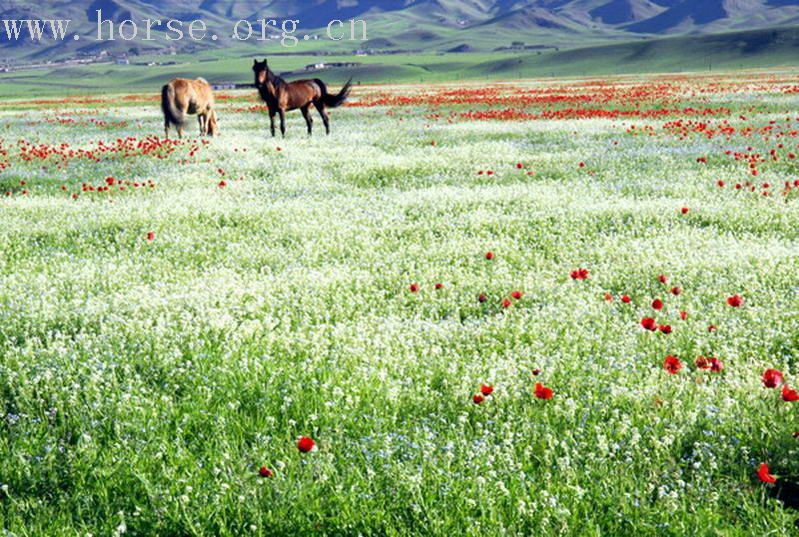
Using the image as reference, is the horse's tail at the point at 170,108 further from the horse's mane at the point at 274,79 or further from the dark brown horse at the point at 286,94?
the horse's mane at the point at 274,79

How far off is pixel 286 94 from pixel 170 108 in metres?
4.79

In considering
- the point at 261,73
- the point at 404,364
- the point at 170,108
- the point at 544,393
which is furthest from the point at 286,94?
the point at 544,393

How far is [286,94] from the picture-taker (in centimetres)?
2770

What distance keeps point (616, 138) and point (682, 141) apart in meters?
2.58

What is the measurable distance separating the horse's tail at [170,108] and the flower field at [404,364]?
11699 millimetres

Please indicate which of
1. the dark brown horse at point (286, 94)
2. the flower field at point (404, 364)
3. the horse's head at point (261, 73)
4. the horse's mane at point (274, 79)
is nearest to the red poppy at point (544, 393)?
the flower field at point (404, 364)

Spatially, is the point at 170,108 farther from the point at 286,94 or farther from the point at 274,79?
the point at 286,94

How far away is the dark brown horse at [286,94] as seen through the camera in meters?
26.1

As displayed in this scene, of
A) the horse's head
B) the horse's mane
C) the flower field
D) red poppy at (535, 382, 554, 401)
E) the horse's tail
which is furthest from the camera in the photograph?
the horse's mane

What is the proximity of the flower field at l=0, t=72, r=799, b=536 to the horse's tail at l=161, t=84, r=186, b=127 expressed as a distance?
1170 centimetres

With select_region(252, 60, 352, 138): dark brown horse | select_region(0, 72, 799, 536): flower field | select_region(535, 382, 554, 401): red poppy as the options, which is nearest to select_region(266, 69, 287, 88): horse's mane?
select_region(252, 60, 352, 138): dark brown horse

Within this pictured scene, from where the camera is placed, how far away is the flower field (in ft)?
13.0

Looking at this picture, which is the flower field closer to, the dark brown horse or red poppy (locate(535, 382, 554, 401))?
red poppy (locate(535, 382, 554, 401))

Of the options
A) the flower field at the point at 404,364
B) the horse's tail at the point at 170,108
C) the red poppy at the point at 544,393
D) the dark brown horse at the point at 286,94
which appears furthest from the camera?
the dark brown horse at the point at 286,94
